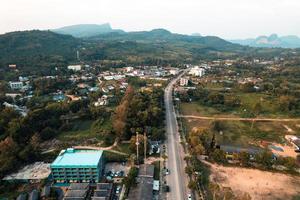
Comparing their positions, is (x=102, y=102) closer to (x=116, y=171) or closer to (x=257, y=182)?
(x=116, y=171)

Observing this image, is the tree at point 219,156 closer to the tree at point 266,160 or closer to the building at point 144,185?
the tree at point 266,160

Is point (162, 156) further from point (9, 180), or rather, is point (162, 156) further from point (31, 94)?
point (31, 94)

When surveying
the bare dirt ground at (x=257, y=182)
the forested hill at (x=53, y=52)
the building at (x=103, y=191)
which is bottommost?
the bare dirt ground at (x=257, y=182)

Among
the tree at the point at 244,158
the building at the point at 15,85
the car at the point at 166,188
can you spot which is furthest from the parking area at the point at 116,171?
the building at the point at 15,85

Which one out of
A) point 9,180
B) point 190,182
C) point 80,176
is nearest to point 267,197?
point 190,182

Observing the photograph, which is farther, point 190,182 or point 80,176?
point 80,176

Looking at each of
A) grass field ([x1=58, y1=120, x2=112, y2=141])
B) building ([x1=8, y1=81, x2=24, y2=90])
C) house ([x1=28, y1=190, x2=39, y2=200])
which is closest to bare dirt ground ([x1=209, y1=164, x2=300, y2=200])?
house ([x1=28, y1=190, x2=39, y2=200])
